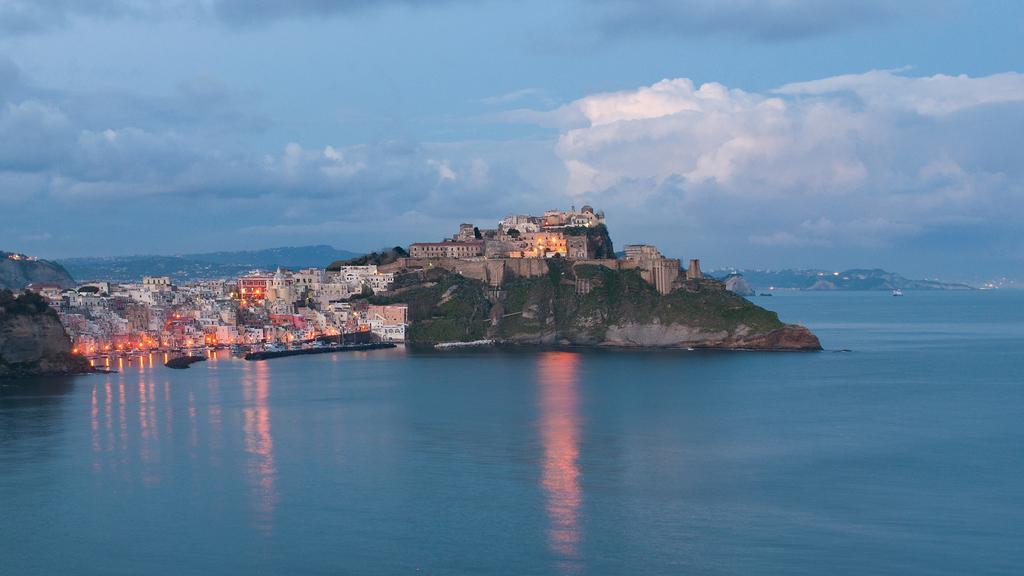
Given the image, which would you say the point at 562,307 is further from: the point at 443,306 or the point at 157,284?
the point at 157,284

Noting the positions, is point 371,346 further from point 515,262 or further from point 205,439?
point 205,439

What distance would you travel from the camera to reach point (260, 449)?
95.9 feet

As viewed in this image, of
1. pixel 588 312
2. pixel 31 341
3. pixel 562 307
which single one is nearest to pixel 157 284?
pixel 562 307

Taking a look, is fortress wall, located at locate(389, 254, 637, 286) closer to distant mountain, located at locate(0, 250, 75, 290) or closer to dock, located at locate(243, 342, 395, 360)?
dock, located at locate(243, 342, 395, 360)

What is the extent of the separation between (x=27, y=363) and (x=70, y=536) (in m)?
27.9

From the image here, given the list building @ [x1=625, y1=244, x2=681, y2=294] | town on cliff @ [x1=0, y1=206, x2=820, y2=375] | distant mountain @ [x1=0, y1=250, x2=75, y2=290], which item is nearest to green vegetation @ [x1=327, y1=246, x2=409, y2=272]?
town on cliff @ [x1=0, y1=206, x2=820, y2=375]

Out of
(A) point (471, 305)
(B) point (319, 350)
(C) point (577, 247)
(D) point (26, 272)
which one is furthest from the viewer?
(D) point (26, 272)

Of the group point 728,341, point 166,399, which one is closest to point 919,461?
point 166,399

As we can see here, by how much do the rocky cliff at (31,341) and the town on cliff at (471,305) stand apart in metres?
8.17

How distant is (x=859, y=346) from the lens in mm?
62594

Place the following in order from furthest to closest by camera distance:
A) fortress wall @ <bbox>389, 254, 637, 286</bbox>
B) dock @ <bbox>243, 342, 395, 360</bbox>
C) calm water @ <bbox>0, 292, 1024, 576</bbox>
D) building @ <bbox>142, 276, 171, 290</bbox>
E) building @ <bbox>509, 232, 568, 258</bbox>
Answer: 1. building @ <bbox>142, 276, 171, 290</bbox>
2. building @ <bbox>509, 232, 568, 258</bbox>
3. fortress wall @ <bbox>389, 254, 637, 286</bbox>
4. dock @ <bbox>243, 342, 395, 360</bbox>
5. calm water @ <bbox>0, 292, 1024, 576</bbox>

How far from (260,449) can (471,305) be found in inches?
1405

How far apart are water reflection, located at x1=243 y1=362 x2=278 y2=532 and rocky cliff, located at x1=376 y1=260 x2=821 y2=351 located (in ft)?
63.9

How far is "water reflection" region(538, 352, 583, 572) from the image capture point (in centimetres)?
2042
